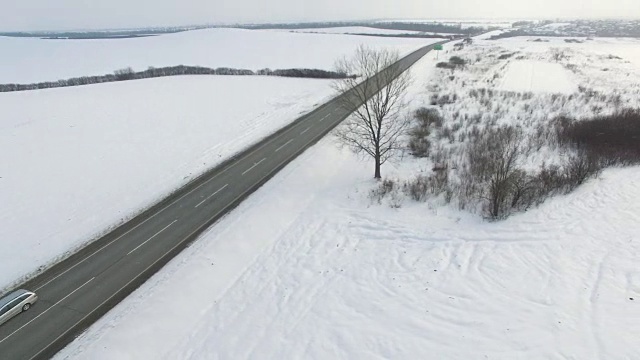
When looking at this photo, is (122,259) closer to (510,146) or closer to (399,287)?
(399,287)

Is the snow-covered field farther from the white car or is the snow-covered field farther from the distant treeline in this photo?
the distant treeline

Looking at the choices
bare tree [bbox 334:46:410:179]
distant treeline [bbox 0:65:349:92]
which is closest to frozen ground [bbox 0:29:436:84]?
distant treeline [bbox 0:65:349:92]

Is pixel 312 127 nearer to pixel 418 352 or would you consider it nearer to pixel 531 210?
pixel 531 210

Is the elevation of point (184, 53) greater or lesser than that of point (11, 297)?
greater

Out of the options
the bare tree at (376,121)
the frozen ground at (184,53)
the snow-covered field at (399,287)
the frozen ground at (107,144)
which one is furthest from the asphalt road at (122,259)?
the frozen ground at (184,53)

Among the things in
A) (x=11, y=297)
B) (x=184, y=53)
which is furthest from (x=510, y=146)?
(x=184, y=53)

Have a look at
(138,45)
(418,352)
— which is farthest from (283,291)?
(138,45)
